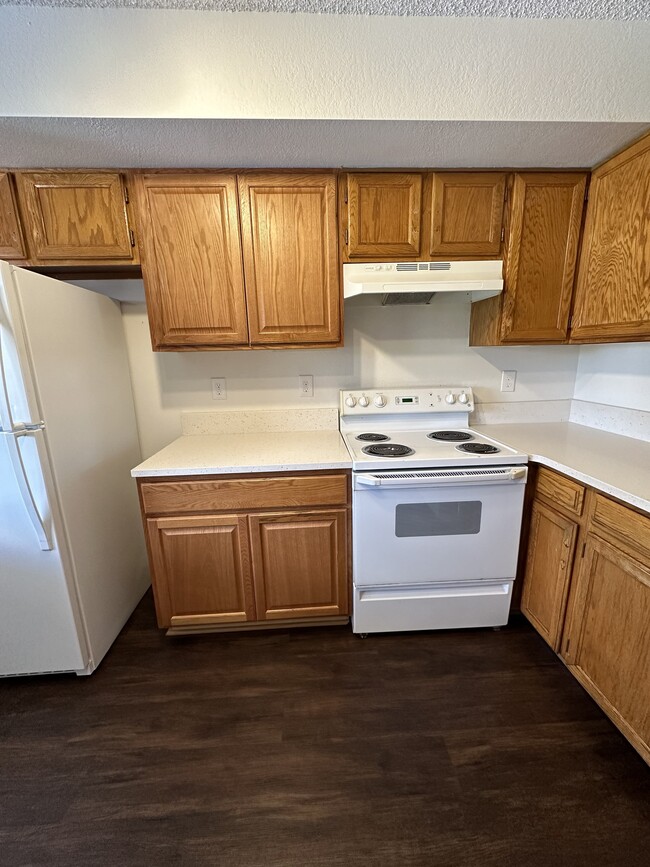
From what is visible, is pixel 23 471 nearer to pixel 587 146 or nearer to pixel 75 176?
pixel 75 176

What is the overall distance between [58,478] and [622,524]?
2086 mm

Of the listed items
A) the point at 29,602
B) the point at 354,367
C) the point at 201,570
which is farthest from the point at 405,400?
the point at 29,602

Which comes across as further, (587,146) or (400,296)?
(400,296)

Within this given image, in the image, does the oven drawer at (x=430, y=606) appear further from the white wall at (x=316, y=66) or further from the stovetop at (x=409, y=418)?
the white wall at (x=316, y=66)

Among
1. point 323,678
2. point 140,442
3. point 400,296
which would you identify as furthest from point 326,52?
point 323,678

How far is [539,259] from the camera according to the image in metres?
1.65

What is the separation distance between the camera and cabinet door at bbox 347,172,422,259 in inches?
60.9

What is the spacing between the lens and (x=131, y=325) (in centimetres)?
193

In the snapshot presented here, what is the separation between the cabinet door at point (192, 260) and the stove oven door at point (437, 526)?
3.31 ft

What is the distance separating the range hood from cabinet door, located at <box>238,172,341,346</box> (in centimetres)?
12

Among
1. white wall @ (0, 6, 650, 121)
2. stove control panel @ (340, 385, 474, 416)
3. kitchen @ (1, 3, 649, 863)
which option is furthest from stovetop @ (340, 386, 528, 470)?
white wall @ (0, 6, 650, 121)

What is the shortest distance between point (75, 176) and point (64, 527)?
1478mm

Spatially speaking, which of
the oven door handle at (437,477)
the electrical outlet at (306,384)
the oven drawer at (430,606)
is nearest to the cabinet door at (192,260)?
the electrical outlet at (306,384)

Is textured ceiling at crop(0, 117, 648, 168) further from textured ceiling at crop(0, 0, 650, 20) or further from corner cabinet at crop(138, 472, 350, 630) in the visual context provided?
corner cabinet at crop(138, 472, 350, 630)
